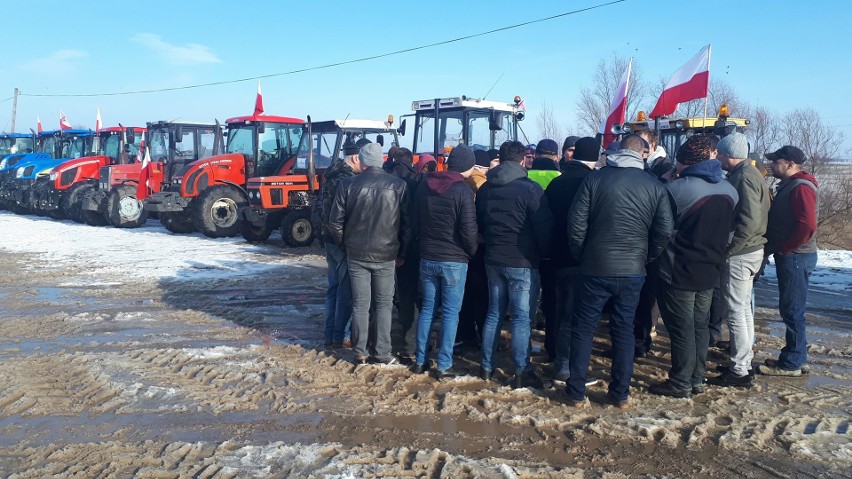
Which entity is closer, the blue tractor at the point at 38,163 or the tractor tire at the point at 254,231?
the tractor tire at the point at 254,231

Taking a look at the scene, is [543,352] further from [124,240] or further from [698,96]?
[124,240]

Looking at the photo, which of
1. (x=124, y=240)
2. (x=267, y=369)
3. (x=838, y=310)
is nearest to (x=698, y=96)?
(x=838, y=310)

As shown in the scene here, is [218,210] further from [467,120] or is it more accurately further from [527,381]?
[527,381]

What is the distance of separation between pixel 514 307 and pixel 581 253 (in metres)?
0.67

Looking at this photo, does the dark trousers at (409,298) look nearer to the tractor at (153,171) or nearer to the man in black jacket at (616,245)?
the man in black jacket at (616,245)

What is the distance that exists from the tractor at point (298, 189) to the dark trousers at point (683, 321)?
317 inches

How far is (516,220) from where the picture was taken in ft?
15.4

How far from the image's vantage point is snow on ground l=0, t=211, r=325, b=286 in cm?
977

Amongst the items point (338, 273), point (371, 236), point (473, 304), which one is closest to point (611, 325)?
point (473, 304)

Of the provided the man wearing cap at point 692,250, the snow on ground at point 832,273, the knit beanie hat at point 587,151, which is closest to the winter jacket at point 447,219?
the knit beanie hat at point 587,151

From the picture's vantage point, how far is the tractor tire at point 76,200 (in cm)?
1766

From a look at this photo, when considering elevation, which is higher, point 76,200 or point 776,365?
point 76,200

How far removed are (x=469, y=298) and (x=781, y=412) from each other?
2474 millimetres

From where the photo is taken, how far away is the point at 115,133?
62.9ft
